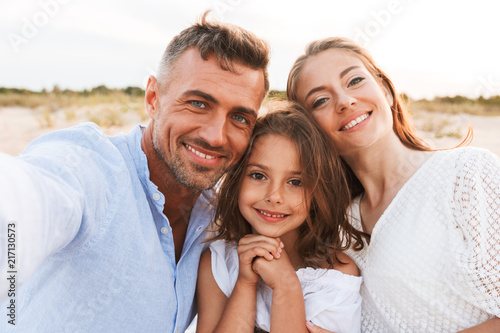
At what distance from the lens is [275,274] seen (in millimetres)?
2467

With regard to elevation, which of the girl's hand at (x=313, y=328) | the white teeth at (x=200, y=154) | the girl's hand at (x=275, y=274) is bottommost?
the girl's hand at (x=313, y=328)

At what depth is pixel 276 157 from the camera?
2.60 metres

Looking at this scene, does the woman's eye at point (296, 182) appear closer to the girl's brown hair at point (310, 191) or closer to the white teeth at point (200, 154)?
the girl's brown hair at point (310, 191)

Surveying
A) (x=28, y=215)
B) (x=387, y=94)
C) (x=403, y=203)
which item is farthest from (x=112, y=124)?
(x=28, y=215)

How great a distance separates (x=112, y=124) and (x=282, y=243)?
472 inches

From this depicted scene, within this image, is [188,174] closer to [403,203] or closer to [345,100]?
[345,100]

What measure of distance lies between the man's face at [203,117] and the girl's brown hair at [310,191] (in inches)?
7.0

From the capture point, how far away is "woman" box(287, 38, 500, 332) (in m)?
2.26

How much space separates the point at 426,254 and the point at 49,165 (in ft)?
6.56

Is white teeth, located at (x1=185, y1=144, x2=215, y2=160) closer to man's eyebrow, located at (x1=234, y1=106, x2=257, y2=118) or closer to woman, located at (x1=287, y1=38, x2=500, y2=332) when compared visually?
man's eyebrow, located at (x1=234, y1=106, x2=257, y2=118)

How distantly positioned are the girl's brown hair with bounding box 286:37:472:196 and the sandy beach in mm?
9757

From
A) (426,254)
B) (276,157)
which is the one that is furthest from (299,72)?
(426,254)

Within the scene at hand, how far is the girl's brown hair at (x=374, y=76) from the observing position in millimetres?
2986

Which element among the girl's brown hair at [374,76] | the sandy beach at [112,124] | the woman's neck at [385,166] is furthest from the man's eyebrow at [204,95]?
the sandy beach at [112,124]
